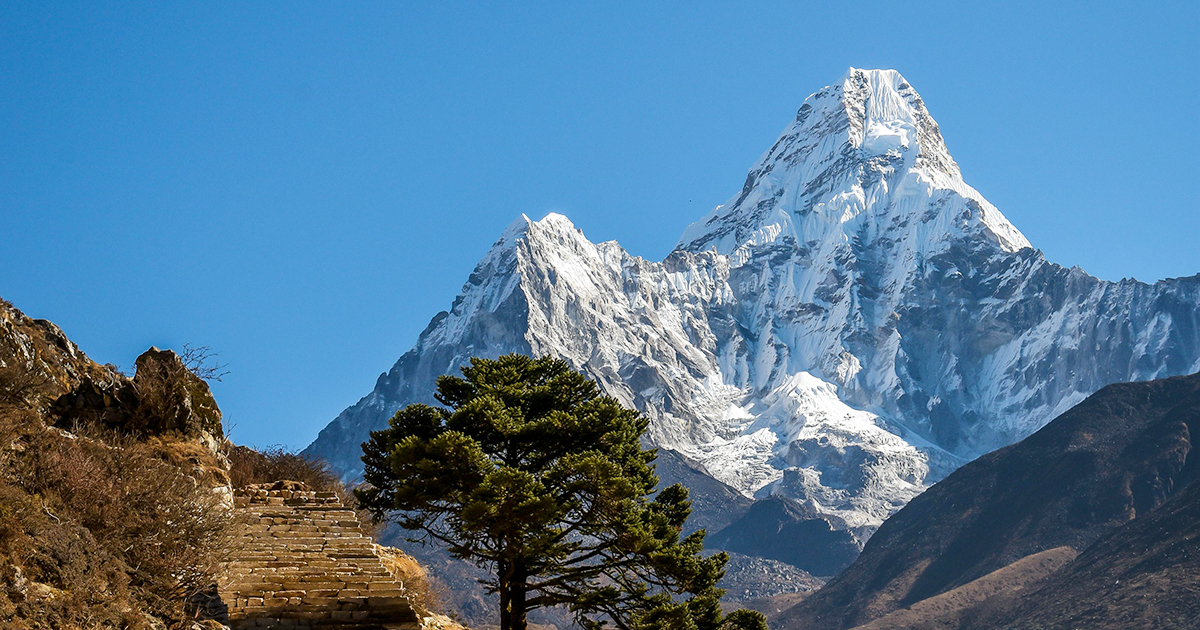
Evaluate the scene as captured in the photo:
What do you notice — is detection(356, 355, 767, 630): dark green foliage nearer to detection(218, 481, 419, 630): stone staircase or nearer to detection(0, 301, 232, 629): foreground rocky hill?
detection(218, 481, 419, 630): stone staircase

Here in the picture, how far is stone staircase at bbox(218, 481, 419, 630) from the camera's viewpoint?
21.6 m

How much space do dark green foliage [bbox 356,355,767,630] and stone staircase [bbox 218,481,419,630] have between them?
1917mm

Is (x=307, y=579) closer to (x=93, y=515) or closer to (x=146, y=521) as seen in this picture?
(x=146, y=521)

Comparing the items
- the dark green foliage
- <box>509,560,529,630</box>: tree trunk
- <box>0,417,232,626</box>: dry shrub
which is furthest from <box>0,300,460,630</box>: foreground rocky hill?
<box>509,560,529,630</box>: tree trunk

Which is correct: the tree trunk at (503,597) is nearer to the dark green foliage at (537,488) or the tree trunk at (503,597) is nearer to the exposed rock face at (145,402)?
the dark green foliage at (537,488)

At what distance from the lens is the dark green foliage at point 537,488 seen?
2438 cm

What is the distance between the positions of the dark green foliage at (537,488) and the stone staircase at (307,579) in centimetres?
192

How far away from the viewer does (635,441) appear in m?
29.1

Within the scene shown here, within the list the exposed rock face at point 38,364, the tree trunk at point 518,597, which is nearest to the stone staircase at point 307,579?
the tree trunk at point 518,597

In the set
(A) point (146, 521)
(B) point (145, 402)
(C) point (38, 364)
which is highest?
(C) point (38, 364)

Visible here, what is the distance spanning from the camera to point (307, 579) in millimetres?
22641

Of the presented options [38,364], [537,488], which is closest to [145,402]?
Result: [38,364]

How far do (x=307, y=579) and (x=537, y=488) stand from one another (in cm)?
513

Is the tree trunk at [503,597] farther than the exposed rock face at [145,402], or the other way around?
the tree trunk at [503,597]
